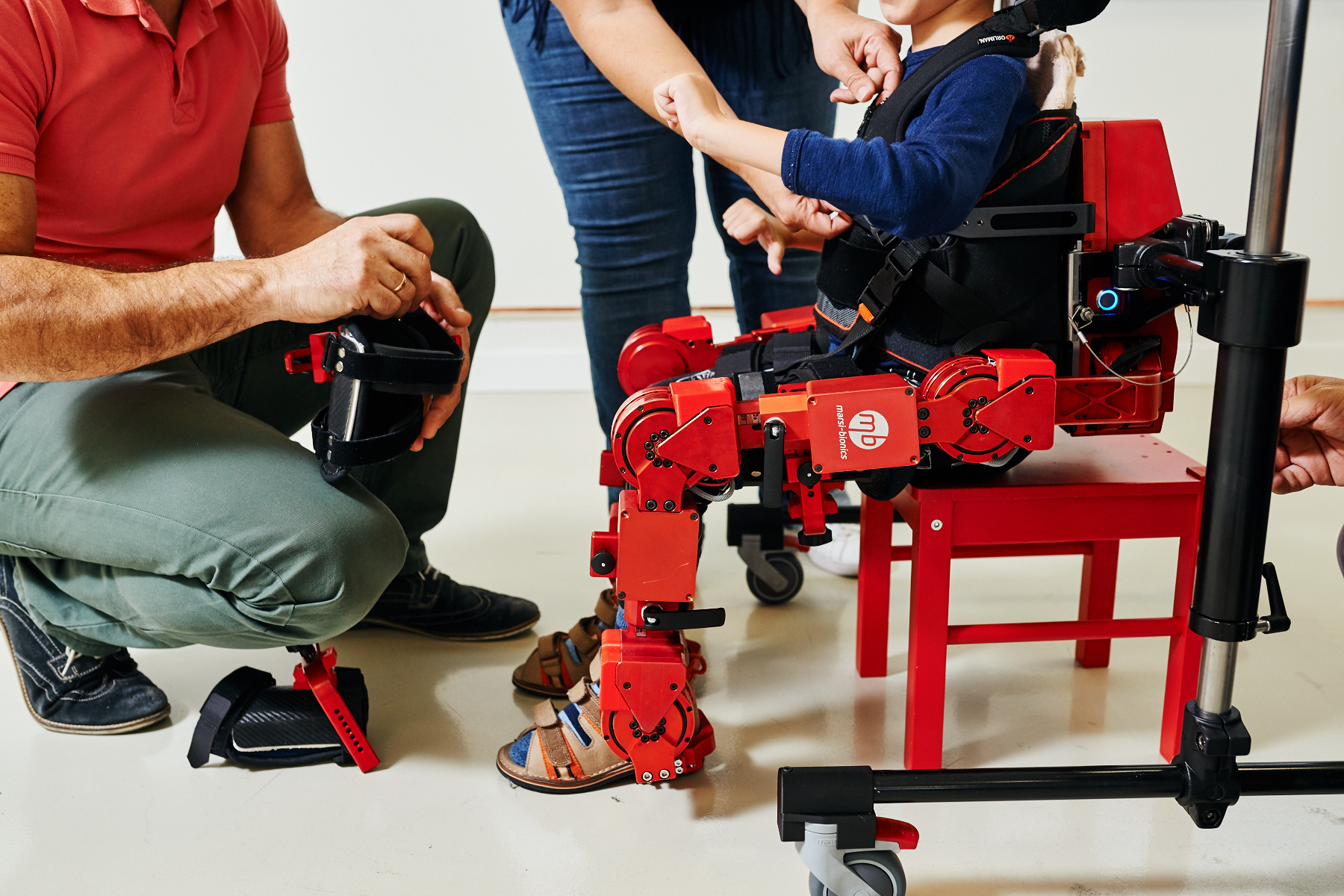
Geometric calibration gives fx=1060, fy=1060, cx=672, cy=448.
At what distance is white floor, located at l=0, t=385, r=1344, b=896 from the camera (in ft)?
3.53

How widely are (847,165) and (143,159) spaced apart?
0.82 m

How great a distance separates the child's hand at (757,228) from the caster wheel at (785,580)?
54cm

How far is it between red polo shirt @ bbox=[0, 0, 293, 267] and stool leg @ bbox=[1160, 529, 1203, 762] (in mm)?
1268

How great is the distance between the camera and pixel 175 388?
1.25 meters

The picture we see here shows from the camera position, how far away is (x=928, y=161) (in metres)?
1.02

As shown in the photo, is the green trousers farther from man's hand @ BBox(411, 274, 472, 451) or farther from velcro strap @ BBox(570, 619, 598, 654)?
velcro strap @ BBox(570, 619, 598, 654)

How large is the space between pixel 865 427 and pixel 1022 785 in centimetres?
37

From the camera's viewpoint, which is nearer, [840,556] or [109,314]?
[109,314]

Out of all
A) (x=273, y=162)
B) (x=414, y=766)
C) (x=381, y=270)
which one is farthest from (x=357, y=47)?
(x=414, y=766)

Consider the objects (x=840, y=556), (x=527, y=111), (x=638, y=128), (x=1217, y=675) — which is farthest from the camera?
(x=527, y=111)

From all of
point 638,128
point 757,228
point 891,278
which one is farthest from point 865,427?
point 638,128

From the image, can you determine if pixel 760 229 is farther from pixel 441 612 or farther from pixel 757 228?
pixel 441 612

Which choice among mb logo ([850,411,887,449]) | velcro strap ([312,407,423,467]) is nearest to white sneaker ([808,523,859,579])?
mb logo ([850,411,887,449])

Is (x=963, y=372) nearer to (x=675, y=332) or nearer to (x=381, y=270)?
(x=675, y=332)
